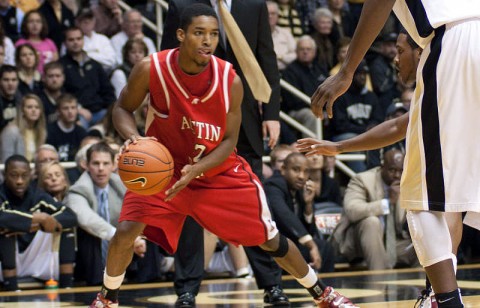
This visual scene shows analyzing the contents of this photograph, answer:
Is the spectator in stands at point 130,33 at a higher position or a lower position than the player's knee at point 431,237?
higher

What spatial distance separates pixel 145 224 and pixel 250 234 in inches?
21.6

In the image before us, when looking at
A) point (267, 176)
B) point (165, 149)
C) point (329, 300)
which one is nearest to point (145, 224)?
point (165, 149)

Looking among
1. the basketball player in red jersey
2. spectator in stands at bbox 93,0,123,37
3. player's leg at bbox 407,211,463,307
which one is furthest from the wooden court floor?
spectator in stands at bbox 93,0,123,37

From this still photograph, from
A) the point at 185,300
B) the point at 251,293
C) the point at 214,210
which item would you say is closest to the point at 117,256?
the point at 214,210

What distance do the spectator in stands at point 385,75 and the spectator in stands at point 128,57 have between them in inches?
113

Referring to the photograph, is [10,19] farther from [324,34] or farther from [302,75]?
[324,34]

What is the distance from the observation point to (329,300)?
5.38 metres

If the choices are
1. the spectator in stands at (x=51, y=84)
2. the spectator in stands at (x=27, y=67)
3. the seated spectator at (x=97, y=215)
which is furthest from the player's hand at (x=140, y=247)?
the spectator in stands at (x=27, y=67)

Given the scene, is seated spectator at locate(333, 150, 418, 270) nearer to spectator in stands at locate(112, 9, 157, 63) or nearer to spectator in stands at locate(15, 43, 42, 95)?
spectator in stands at locate(112, 9, 157, 63)

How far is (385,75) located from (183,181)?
734 centimetres

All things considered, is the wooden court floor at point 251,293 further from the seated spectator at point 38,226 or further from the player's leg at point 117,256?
the player's leg at point 117,256

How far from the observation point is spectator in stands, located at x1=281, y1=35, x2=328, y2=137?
10953 millimetres

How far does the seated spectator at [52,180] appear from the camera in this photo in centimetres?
833

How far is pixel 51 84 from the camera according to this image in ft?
32.2
